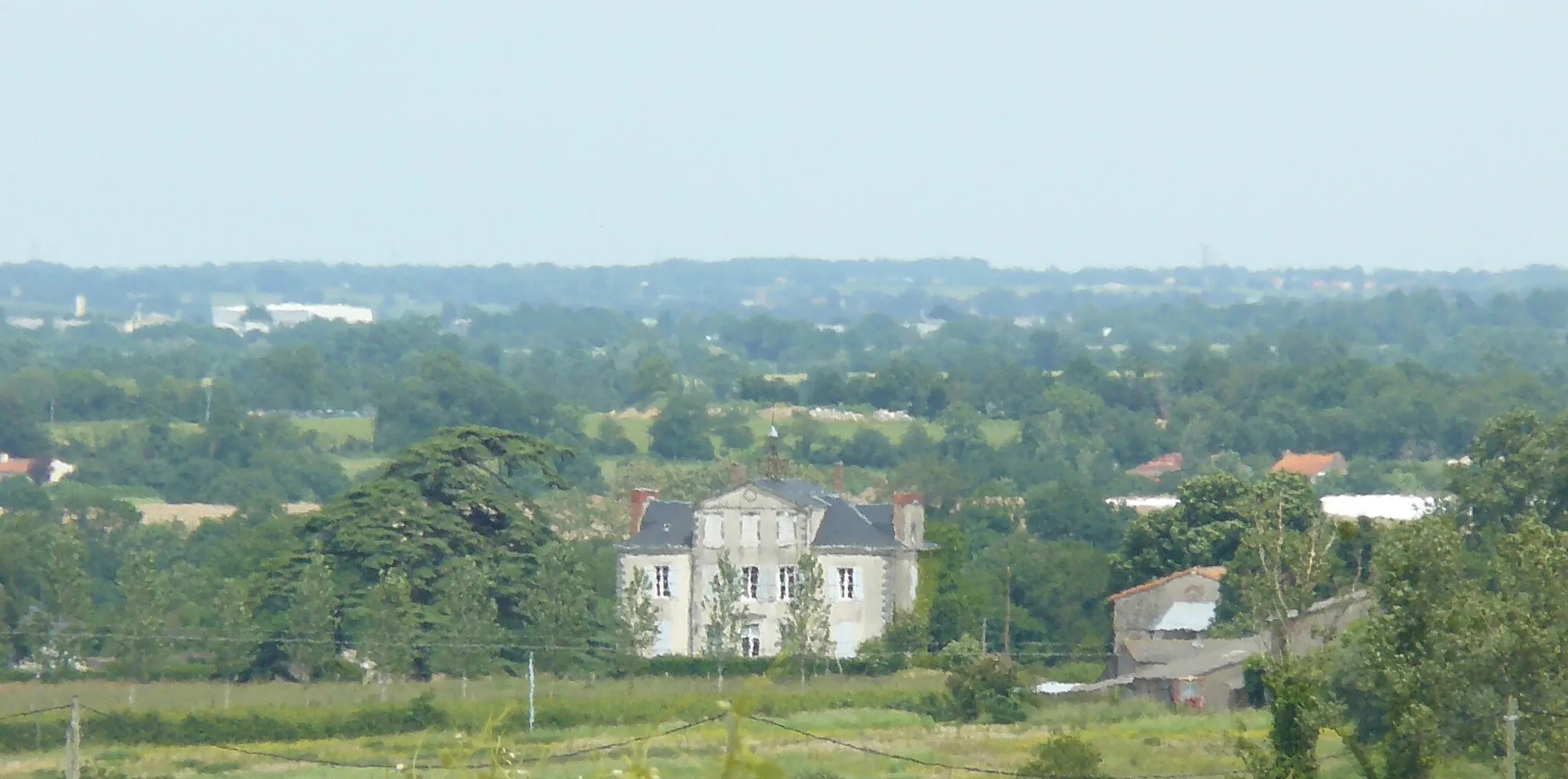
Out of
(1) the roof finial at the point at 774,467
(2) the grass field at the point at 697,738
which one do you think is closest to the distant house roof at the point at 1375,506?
(1) the roof finial at the point at 774,467

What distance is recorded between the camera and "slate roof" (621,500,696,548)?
51281mm

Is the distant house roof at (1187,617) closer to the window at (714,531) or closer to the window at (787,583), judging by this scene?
the window at (787,583)

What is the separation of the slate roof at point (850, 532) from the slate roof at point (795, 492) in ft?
1.11

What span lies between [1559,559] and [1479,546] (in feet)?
68.2

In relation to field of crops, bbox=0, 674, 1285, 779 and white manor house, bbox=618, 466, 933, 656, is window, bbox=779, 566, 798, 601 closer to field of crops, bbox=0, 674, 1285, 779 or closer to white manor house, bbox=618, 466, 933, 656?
white manor house, bbox=618, 466, 933, 656

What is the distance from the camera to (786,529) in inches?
2008

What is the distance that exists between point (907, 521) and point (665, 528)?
15.2 feet

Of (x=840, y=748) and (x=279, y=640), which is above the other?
(x=840, y=748)

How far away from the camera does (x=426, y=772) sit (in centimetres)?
3262

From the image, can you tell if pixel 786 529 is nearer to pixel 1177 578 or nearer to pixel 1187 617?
pixel 1177 578

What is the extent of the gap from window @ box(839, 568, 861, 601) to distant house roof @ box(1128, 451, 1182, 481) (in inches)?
2287

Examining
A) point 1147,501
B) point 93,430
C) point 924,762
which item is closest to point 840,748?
point 924,762

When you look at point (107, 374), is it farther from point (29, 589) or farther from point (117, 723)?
point (117, 723)

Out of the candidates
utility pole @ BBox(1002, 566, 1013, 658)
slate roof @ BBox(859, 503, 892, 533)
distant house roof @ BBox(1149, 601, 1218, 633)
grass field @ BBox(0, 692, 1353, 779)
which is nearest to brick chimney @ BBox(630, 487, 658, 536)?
slate roof @ BBox(859, 503, 892, 533)
